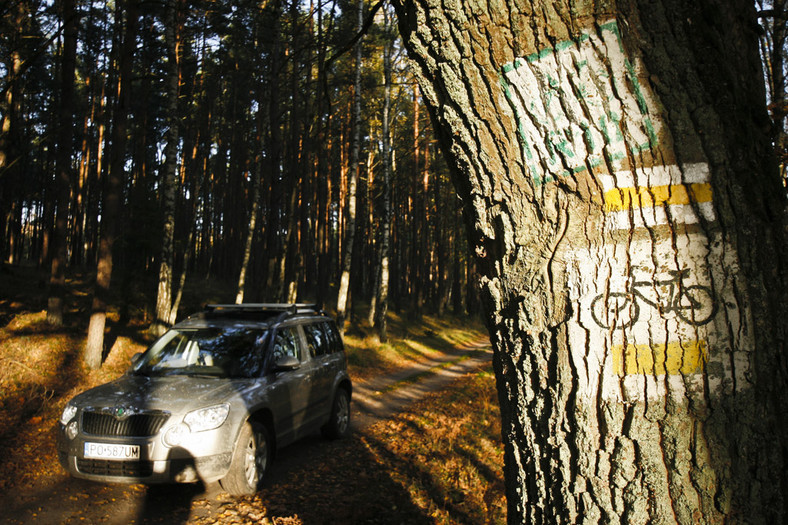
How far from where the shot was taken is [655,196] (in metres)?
1.34

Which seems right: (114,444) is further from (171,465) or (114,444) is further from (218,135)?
(218,135)

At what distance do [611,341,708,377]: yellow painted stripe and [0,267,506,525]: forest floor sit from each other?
4.16 metres

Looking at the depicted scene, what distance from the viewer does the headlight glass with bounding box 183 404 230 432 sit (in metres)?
5.03

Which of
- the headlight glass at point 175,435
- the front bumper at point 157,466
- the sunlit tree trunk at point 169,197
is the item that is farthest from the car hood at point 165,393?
the sunlit tree trunk at point 169,197

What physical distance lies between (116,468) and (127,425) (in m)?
0.42

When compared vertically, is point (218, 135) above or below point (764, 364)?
above

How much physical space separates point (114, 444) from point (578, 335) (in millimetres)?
5196

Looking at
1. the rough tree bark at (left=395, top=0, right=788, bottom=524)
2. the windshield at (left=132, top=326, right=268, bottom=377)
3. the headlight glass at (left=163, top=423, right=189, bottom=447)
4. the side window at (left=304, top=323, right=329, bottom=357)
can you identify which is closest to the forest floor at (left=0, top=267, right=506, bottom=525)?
the headlight glass at (left=163, top=423, right=189, bottom=447)

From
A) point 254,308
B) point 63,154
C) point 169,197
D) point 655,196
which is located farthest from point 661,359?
point 169,197

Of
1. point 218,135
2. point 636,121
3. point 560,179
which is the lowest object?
point 560,179

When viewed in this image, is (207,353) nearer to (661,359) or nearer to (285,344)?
(285,344)

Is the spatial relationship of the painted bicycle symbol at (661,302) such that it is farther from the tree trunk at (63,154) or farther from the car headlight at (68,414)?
the tree trunk at (63,154)

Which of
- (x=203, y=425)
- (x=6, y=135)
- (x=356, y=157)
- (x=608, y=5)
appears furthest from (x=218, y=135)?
(x=608, y=5)

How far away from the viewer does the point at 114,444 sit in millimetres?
5020
